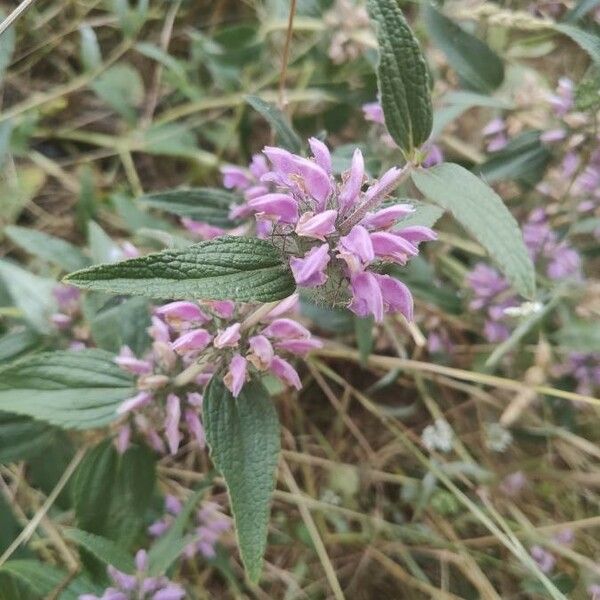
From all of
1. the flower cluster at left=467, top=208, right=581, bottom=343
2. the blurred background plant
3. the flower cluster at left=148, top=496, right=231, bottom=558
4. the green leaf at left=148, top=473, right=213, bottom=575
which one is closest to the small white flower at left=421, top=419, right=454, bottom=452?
the blurred background plant

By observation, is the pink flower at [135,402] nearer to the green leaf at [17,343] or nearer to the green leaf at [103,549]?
the green leaf at [103,549]

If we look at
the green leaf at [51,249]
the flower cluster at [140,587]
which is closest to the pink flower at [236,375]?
the flower cluster at [140,587]

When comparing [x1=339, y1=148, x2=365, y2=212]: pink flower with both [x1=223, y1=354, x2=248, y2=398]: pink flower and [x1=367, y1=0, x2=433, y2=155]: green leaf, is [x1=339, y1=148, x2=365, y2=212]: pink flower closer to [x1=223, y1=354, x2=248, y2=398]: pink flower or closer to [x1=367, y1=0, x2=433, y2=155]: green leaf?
[x1=367, y1=0, x2=433, y2=155]: green leaf

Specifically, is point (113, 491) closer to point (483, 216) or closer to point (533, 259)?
point (483, 216)

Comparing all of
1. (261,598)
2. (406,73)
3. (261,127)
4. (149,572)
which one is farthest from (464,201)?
(261,127)

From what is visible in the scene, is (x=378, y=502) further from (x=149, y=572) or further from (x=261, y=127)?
(x=261, y=127)

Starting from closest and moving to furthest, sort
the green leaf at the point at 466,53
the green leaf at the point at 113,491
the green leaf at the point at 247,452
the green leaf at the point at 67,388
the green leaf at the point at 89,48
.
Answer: the green leaf at the point at 247,452, the green leaf at the point at 67,388, the green leaf at the point at 113,491, the green leaf at the point at 466,53, the green leaf at the point at 89,48
